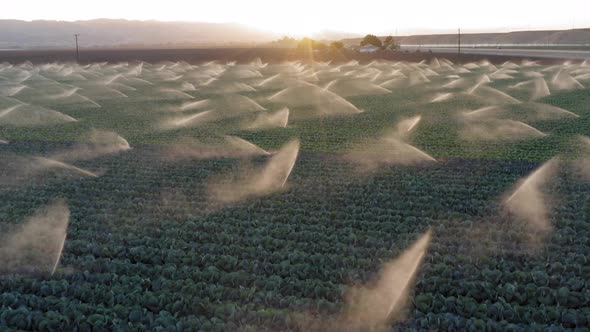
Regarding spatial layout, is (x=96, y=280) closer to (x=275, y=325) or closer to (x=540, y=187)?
(x=275, y=325)

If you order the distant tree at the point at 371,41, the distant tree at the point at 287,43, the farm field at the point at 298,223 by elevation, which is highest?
the distant tree at the point at 287,43

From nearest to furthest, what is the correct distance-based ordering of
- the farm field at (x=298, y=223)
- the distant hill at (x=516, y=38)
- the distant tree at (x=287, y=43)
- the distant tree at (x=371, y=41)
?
the farm field at (x=298, y=223) → the distant tree at (x=371, y=41) → the distant tree at (x=287, y=43) → the distant hill at (x=516, y=38)

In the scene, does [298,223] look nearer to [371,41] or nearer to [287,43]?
[371,41]

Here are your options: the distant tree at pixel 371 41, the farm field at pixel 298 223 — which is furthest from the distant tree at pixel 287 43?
the farm field at pixel 298 223

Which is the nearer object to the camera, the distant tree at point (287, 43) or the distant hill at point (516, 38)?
the distant tree at point (287, 43)

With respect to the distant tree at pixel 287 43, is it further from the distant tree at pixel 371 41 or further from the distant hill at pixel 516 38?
the distant hill at pixel 516 38

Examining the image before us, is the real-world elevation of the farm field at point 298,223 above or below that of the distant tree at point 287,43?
below

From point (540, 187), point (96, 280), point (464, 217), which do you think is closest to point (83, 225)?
point (96, 280)
